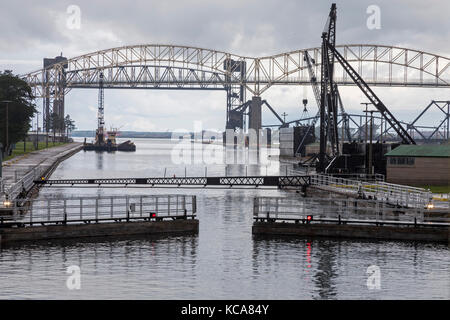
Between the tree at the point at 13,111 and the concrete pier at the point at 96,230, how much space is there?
247 ft

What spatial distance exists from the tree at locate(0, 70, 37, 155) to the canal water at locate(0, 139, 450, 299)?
7896 cm

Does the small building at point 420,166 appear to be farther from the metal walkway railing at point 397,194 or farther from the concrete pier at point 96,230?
the concrete pier at point 96,230

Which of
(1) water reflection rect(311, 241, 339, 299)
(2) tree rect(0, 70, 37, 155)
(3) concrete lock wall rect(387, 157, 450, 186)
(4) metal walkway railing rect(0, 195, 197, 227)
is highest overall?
(2) tree rect(0, 70, 37, 155)

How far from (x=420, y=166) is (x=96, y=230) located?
42.7 meters

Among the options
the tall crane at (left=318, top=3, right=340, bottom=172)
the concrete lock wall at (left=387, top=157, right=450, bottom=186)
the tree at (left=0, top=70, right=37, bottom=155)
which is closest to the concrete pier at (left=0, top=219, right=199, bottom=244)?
the concrete lock wall at (left=387, top=157, right=450, bottom=186)

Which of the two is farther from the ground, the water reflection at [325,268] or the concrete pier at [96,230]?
the concrete pier at [96,230]

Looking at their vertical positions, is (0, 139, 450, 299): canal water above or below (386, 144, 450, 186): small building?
below

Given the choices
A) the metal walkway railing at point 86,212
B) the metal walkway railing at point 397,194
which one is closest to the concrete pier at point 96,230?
the metal walkway railing at point 86,212

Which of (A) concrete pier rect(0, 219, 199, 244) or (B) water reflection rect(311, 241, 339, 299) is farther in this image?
(A) concrete pier rect(0, 219, 199, 244)

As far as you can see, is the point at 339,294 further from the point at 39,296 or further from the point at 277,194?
the point at 277,194

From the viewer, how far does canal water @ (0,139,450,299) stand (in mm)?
33062

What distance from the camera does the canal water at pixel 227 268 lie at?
33.1 meters

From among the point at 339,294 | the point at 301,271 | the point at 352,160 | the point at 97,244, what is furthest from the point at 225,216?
the point at 352,160

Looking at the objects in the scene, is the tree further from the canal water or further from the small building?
the canal water
